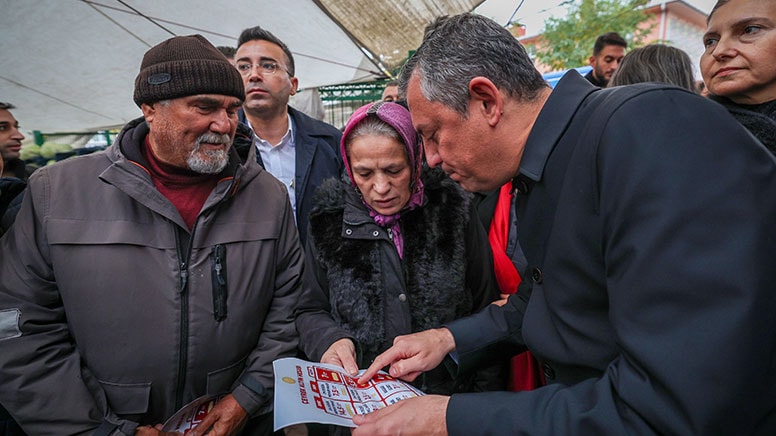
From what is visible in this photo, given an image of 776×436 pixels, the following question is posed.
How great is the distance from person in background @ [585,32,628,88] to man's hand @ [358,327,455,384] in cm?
410

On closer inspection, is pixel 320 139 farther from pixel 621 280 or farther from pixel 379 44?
pixel 379 44

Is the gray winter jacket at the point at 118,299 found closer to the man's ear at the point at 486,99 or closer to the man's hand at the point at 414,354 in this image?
the man's hand at the point at 414,354

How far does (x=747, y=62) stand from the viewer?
54.1 inches

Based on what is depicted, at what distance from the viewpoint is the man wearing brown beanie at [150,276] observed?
1450 millimetres

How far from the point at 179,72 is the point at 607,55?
15.0 feet

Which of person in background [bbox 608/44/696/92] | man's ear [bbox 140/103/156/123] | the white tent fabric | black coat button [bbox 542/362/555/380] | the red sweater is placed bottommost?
black coat button [bbox 542/362/555/380]

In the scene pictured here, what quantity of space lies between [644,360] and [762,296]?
0.21 meters

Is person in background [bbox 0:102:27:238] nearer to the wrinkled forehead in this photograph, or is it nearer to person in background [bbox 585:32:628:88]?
the wrinkled forehead

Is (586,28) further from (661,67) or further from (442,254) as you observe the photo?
(442,254)

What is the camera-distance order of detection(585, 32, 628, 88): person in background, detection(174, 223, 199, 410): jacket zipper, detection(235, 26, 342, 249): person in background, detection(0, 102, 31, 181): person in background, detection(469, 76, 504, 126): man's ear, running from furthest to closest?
1. detection(585, 32, 628, 88): person in background
2. detection(235, 26, 342, 249): person in background
3. detection(0, 102, 31, 181): person in background
4. detection(174, 223, 199, 410): jacket zipper
5. detection(469, 76, 504, 126): man's ear

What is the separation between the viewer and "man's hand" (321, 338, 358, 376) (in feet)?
4.92

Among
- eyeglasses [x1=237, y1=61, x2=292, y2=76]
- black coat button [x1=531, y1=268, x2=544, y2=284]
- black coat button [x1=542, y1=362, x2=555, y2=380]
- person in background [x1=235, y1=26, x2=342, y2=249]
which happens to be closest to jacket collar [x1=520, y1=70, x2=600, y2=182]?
black coat button [x1=531, y1=268, x2=544, y2=284]

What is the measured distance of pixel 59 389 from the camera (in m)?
1.43

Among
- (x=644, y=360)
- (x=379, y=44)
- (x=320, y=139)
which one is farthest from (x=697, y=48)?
(x=644, y=360)
